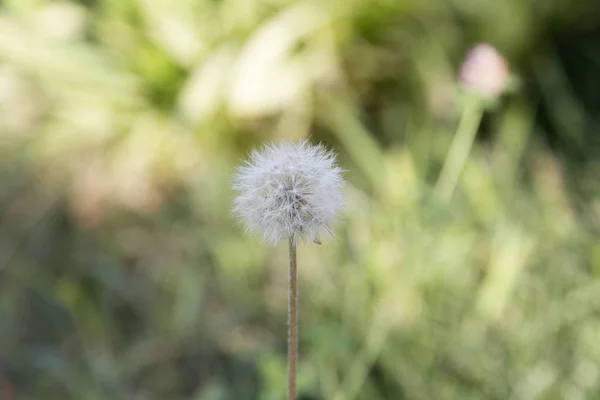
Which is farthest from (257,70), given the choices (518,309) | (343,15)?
(518,309)

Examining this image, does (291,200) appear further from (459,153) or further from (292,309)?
(459,153)

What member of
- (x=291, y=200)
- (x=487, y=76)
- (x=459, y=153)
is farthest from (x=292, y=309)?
(x=459, y=153)

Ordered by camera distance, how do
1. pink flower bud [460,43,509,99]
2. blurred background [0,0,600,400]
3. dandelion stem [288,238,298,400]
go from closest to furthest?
1. dandelion stem [288,238,298,400]
2. pink flower bud [460,43,509,99]
3. blurred background [0,0,600,400]

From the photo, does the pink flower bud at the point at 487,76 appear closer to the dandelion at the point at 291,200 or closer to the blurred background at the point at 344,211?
the blurred background at the point at 344,211

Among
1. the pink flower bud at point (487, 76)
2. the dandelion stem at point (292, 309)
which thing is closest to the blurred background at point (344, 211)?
the pink flower bud at point (487, 76)

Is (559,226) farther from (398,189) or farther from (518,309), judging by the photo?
(398,189)

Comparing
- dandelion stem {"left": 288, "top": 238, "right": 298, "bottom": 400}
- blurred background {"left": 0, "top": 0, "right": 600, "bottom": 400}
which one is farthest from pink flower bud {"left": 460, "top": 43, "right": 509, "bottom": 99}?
dandelion stem {"left": 288, "top": 238, "right": 298, "bottom": 400}

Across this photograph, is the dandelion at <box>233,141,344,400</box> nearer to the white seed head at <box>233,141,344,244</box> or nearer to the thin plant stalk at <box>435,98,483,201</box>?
the white seed head at <box>233,141,344,244</box>
